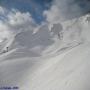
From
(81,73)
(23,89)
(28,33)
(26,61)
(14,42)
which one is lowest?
(23,89)

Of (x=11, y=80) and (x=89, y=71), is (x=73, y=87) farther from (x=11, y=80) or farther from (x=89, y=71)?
(x=11, y=80)

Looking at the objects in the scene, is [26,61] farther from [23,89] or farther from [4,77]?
[23,89]

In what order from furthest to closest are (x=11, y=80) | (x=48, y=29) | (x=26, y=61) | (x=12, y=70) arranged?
(x=48, y=29), (x=26, y=61), (x=12, y=70), (x=11, y=80)

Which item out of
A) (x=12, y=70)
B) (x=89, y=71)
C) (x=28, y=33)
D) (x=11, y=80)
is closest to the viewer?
(x=89, y=71)

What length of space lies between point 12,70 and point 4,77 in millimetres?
2683

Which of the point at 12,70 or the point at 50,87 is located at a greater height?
the point at 12,70

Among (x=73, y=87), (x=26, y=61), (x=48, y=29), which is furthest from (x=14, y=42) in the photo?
(x=73, y=87)

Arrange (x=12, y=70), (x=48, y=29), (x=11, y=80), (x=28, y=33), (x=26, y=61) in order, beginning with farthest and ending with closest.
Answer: (x=48, y=29) < (x=28, y=33) < (x=26, y=61) < (x=12, y=70) < (x=11, y=80)

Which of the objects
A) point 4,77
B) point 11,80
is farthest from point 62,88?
point 4,77

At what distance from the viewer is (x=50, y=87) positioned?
12.1 metres

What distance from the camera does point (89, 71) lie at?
38.2ft

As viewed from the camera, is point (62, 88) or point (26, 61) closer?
point (62, 88)

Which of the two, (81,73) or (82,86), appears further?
(81,73)

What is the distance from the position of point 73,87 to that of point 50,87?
260 centimetres
